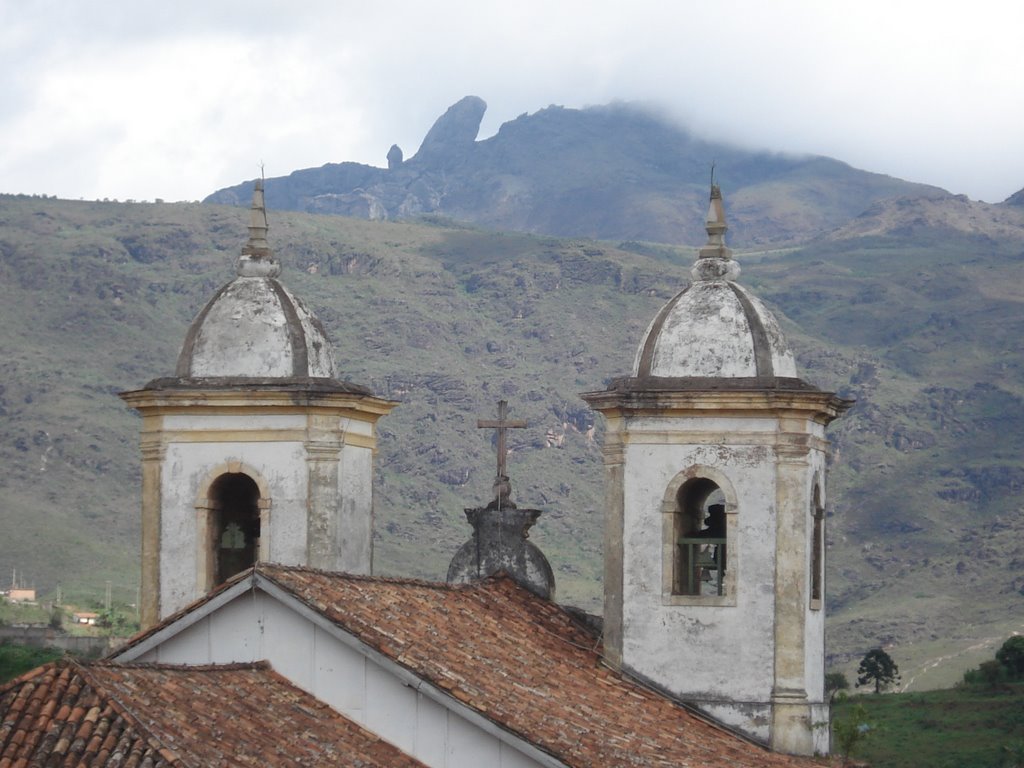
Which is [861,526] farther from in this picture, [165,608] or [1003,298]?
[165,608]

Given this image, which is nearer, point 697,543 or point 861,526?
point 697,543

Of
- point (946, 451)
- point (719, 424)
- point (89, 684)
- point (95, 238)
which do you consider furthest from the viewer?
point (95, 238)

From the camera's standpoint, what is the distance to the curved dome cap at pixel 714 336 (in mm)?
20141

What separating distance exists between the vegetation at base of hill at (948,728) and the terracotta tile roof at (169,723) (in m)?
28.5

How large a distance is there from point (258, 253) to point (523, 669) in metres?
5.65

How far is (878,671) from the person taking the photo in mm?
60156

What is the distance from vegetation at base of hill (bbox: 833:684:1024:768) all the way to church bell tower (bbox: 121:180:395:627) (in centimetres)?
2393

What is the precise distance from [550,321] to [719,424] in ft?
313

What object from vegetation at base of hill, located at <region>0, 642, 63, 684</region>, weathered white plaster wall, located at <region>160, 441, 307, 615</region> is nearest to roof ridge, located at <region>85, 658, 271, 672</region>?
weathered white plaster wall, located at <region>160, 441, 307, 615</region>

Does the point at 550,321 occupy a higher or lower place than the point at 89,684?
higher

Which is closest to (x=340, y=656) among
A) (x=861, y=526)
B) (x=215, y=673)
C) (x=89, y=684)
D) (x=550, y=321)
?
(x=215, y=673)

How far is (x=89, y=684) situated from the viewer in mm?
14016

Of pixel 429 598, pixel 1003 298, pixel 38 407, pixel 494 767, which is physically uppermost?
pixel 1003 298

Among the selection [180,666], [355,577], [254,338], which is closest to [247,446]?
[254,338]
